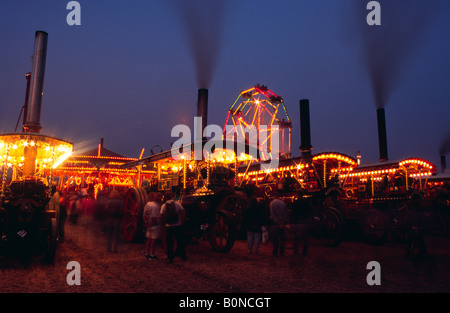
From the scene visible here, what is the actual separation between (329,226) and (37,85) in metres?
15.3

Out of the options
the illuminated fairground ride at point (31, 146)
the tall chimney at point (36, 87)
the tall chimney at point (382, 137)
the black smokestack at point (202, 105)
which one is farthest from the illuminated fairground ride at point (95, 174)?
the tall chimney at point (382, 137)

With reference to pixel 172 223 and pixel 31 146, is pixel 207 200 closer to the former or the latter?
pixel 172 223

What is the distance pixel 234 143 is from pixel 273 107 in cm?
2520

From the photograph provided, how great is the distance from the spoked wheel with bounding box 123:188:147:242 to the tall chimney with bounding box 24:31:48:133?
→ 858 centimetres

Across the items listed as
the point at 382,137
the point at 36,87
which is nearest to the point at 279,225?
the point at 36,87

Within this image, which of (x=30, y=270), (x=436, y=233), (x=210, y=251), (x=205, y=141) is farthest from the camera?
(x=436, y=233)

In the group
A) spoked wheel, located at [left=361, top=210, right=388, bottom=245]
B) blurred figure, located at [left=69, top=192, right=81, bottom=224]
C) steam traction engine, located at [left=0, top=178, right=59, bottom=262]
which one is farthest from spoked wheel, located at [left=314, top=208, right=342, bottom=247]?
blurred figure, located at [left=69, top=192, right=81, bottom=224]

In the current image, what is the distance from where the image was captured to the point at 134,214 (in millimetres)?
9492

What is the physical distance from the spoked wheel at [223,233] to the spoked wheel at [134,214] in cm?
228

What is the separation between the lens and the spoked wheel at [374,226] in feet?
30.9

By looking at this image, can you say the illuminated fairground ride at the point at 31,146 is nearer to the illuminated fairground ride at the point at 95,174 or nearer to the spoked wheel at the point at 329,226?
the spoked wheel at the point at 329,226
